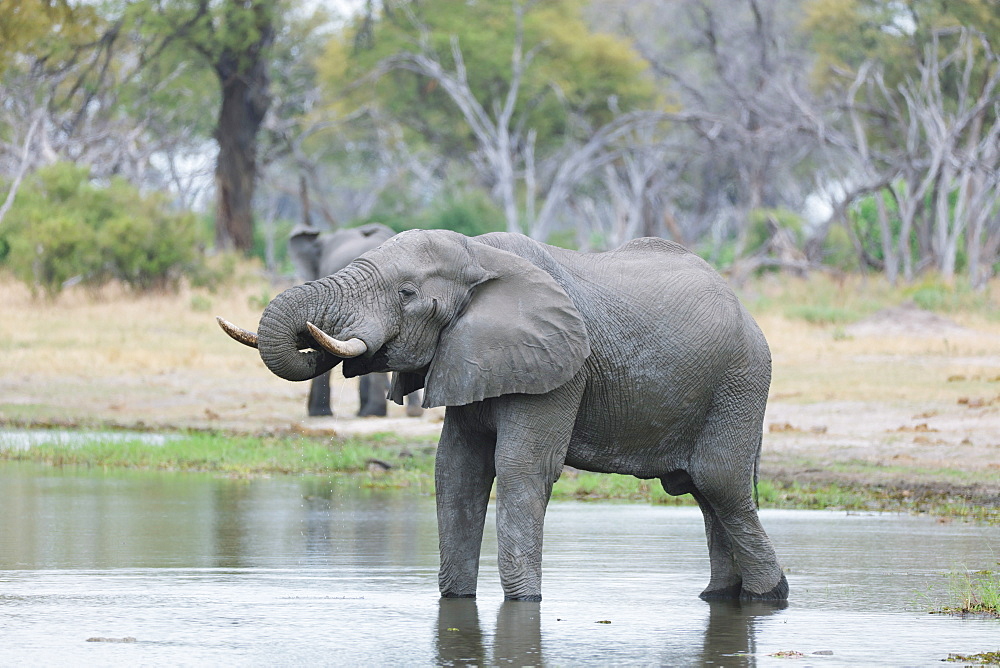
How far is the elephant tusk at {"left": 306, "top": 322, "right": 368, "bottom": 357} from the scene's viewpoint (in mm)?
6426

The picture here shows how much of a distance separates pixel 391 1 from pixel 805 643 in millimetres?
34953

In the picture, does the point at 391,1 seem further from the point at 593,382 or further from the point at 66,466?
the point at 593,382

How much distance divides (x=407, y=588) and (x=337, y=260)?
9.73 metres

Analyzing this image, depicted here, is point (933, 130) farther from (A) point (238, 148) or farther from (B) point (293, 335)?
(B) point (293, 335)

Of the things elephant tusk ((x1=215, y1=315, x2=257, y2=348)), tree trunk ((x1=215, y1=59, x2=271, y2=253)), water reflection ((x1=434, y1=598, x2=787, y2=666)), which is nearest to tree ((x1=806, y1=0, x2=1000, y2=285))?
tree trunk ((x1=215, y1=59, x2=271, y2=253))

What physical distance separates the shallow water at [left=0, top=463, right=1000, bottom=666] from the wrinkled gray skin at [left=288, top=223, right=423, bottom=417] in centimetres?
516

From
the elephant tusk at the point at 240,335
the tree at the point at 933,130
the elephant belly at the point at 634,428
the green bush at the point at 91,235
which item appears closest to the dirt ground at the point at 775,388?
the green bush at the point at 91,235

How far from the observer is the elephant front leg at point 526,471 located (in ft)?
22.8

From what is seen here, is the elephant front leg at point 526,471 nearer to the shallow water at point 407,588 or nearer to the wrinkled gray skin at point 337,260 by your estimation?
the shallow water at point 407,588

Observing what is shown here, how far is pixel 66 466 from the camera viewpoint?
13.4 m

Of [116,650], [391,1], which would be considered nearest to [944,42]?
[391,1]

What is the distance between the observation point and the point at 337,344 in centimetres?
647

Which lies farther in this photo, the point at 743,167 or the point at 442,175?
the point at 442,175

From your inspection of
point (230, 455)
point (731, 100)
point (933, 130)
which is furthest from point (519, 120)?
point (230, 455)
